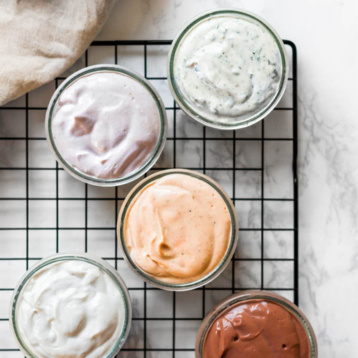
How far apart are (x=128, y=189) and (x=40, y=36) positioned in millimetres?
314

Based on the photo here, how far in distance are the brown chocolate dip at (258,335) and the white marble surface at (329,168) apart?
14 cm

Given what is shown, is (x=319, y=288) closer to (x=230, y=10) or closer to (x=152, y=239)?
(x=152, y=239)

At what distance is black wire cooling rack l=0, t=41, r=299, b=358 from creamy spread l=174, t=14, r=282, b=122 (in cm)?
11

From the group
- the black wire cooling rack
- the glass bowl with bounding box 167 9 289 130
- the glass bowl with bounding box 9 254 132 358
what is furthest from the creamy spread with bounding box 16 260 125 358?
the glass bowl with bounding box 167 9 289 130

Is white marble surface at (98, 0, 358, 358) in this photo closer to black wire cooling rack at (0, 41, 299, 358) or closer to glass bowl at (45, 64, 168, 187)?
black wire cooling rack at (0, 41, 299, 358)

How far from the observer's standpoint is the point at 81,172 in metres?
0.88

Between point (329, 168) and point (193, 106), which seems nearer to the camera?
point (193, 106)

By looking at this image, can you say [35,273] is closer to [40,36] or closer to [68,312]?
[68,312]

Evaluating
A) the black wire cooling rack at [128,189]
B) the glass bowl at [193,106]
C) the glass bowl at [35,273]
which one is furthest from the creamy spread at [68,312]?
the glass bowl at [193,106]

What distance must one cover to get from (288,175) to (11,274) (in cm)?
56

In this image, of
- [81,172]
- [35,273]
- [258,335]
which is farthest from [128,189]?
[258,335]

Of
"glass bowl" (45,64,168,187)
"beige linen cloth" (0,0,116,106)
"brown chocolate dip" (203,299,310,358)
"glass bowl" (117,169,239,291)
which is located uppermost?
"beige linen cloth" (0,0,116,106)

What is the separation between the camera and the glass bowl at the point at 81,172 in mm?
878

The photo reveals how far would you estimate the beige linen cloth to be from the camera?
2.96 feet
